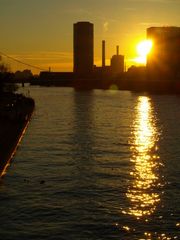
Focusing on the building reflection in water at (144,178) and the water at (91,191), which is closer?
the water at (91,191)

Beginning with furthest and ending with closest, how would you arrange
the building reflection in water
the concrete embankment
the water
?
the concrete embankment < the building reflection in water < the water

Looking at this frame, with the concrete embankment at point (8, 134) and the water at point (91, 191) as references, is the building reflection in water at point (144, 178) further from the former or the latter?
the concrete embankment at point (8, 134)

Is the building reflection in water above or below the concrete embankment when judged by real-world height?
below

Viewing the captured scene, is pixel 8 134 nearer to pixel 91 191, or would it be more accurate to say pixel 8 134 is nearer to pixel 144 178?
pixel 144 178

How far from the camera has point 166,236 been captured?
1548cm

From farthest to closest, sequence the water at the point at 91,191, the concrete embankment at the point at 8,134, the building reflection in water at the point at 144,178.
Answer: the concrete embankment at the point at 8,134, the building reflection in water at the point at 144,178, the water at the point at 91,191

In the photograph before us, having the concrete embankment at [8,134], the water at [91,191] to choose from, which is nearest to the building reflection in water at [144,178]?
the water at [91,191]

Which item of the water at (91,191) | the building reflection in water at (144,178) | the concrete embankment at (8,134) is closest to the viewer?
the water at (91,191)

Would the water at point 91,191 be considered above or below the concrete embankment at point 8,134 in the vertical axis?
below

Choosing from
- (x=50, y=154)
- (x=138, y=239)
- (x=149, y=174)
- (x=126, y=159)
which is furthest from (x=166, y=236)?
(x=50, y=154)

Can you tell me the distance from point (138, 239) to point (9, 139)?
1983 centimetres

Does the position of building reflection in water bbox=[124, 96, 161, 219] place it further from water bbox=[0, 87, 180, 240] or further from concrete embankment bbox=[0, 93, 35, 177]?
concrete embankment bbox=[0, 93, 35, 177]

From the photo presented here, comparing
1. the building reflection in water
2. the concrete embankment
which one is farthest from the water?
the concrete embankment

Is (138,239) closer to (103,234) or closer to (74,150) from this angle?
(103,234)
